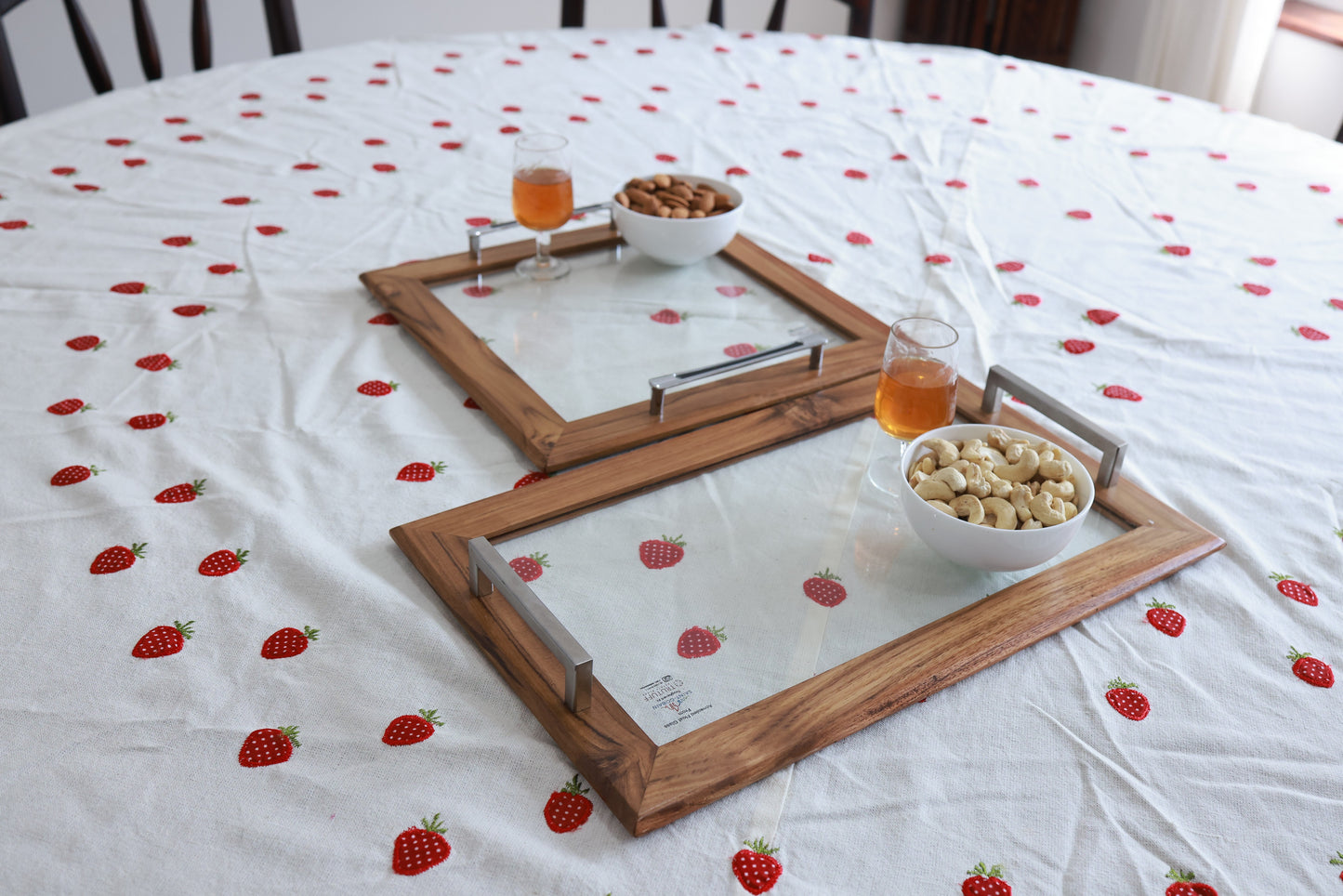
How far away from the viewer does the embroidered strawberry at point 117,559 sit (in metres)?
0.82

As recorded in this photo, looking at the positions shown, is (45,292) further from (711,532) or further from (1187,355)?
(1187,355)

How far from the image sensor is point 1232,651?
793 millimetres

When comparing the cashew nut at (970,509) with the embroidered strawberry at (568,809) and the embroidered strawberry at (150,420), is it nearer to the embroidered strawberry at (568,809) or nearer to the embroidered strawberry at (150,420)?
the embroidered strawberry at (568,809)

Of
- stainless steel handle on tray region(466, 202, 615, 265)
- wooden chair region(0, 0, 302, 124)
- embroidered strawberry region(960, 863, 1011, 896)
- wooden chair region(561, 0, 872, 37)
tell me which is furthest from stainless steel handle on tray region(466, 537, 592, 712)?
wooden chair region(561, 0, 872, 37)

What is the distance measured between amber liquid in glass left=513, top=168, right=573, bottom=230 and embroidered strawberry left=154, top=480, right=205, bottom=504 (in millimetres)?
532

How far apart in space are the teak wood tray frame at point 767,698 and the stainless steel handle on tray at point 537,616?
0.04 feet

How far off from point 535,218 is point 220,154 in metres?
0.66

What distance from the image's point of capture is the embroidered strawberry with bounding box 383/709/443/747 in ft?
2.26

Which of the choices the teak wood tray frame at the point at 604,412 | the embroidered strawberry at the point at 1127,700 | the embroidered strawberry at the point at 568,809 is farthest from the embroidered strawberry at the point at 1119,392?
the embroidered strawberry at the point at 568,809

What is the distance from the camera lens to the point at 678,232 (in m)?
1.27

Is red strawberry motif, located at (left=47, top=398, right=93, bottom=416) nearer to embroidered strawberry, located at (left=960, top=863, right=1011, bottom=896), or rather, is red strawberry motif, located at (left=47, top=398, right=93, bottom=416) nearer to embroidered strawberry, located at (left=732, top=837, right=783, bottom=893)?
embroidered strawberry, located at (left=732, top=837, right=783, bottom=893)

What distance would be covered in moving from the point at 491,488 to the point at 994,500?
45 cm

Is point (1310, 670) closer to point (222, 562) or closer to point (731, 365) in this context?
point (731, 365)

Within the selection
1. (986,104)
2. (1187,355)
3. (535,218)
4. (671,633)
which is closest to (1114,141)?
(986,104)
